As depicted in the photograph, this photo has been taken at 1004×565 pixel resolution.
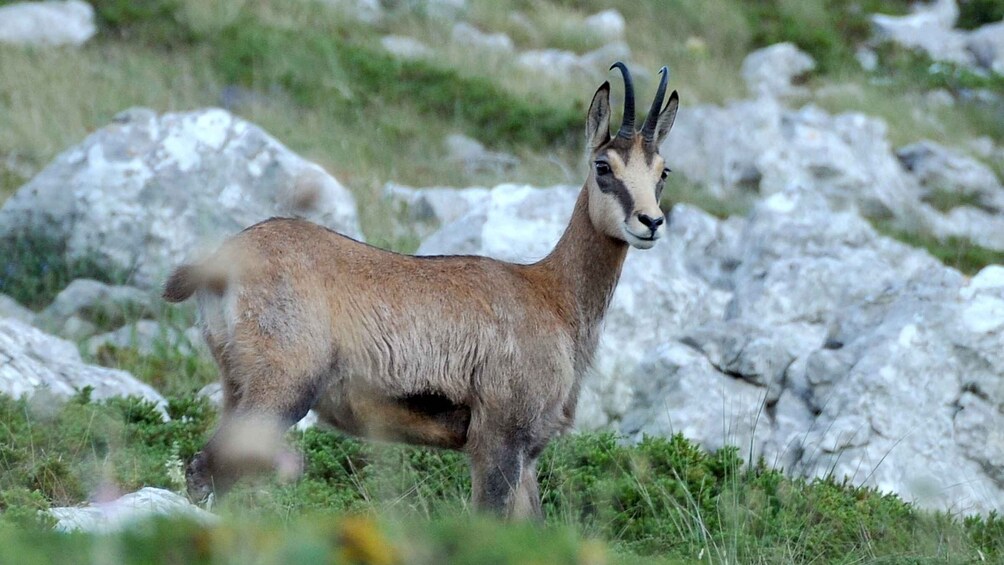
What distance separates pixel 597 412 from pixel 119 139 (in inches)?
264

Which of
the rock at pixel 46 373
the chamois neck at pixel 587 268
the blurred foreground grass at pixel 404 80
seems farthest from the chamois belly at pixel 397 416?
the blurred foreground grass at pixel 404 80

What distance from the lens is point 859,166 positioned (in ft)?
66.8

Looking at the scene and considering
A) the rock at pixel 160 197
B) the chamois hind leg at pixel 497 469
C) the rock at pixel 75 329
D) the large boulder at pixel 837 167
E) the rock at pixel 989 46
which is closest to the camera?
the chamois hind leg at pixel 497 469

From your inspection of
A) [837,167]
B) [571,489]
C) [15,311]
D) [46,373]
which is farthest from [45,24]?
[571,489]

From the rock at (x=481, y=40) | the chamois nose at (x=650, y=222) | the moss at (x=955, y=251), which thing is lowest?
the moss at (x=955, y=251)

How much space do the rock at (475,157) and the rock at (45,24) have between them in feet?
21.2

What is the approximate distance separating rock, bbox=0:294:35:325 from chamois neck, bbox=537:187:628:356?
705cm

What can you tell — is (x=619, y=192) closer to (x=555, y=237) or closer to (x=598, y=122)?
(x=598, y=122)

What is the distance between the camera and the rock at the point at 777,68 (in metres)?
25.1

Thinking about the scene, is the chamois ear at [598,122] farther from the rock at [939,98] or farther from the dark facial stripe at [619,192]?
the rock at [939,98]

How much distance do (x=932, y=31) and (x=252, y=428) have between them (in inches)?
990

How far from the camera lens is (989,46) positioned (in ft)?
91.8

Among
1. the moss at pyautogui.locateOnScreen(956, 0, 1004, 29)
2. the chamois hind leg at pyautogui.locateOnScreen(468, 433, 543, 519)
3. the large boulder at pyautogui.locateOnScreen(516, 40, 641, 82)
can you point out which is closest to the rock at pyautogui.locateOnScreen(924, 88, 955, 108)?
the moss at pyautogui.locateOnScreen(956, 0, 1004, 29)

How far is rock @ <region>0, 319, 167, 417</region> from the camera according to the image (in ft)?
31.4
